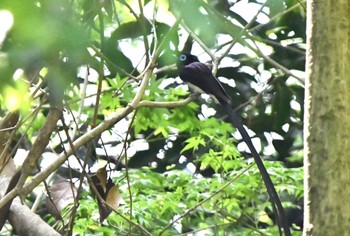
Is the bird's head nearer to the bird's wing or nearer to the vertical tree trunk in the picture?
the bird's wing

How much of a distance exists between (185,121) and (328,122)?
1.42 metres

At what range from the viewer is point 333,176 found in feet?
3.93

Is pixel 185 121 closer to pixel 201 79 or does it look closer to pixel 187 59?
pixel 201 79

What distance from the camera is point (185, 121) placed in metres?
2.62

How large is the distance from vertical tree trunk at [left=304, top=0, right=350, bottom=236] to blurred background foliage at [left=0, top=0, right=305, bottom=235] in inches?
3.8

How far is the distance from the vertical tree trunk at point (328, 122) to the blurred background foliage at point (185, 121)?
0.10m

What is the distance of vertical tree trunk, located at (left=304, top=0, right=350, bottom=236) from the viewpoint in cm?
119

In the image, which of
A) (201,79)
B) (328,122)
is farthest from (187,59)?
(328,122)

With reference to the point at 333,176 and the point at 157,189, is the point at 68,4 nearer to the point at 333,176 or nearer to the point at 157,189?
the point at 333,176

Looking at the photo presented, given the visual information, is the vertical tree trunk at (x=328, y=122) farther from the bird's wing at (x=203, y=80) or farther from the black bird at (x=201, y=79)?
the bird's wing at (x=203, y=80)

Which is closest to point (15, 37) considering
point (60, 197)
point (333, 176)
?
point (333, 176)

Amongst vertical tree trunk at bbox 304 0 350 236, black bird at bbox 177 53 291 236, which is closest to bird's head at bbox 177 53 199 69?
black bird at bbox 177 53 291 236

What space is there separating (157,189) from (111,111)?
1.37ft

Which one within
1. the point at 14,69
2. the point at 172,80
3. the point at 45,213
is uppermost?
the point at 172,80
